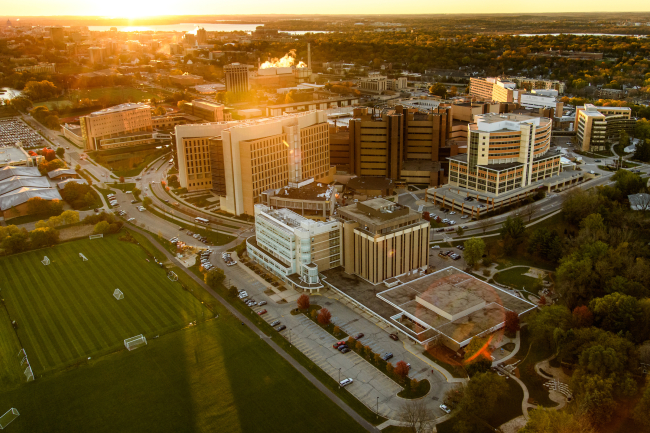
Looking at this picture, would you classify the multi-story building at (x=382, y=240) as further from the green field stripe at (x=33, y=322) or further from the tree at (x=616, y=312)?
the green field stripe at (x=33, y=322)

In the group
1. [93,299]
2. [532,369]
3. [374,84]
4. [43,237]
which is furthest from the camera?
[374,84]

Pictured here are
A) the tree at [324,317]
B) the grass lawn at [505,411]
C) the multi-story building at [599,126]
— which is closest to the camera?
the grass lawn at [505,411]

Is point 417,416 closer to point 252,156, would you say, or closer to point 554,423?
point 554,423

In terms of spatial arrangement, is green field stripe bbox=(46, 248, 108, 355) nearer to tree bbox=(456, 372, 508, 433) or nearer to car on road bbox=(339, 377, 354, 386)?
car on road bbox=(339, 377, 354, 386)

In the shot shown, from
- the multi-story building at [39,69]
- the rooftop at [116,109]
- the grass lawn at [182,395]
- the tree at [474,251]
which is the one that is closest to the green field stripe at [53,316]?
the grass lawn at [182,395]

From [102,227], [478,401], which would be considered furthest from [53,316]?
[478,401]

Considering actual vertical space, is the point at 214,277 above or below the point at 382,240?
below

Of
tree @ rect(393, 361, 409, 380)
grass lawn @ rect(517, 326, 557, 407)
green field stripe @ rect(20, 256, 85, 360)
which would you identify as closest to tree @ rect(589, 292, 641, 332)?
grass lawn @ rect(517, 326, 557, 407)
